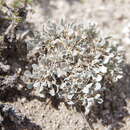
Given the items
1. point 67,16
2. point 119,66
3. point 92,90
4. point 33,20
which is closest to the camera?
point 92,90

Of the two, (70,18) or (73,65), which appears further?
(70,18)

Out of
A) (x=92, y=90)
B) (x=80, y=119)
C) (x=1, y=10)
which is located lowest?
(x=80, y=119)

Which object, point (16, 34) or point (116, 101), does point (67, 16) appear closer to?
point (16, 34)

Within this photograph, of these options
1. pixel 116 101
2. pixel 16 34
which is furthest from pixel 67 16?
pixel 116 101
